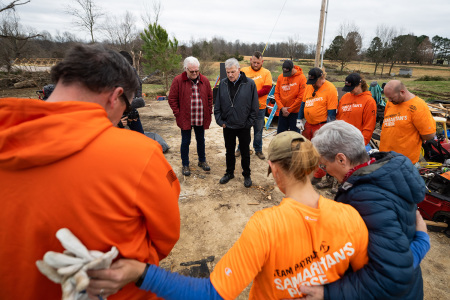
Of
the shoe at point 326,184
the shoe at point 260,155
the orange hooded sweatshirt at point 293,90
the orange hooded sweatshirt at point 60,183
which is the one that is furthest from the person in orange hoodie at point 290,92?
the orange hooded sweatshirt at point 60,183

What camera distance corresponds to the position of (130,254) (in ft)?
3.11

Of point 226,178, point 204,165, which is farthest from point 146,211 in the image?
point 204,165

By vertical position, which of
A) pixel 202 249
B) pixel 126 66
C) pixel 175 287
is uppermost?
pixel 126 66

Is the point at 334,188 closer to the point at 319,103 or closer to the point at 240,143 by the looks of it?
the point at 319,103

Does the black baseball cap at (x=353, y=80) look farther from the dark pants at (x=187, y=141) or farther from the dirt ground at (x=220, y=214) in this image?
the dark pants at (x=187, y=141)

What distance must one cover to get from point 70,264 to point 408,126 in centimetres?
415

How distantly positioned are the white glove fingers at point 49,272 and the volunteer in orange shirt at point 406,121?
4.15 m

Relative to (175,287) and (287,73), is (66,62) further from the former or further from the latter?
(287,73)

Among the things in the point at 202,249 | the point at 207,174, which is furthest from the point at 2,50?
the point at 202,249

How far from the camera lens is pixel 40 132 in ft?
2.51

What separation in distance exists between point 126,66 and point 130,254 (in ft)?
2.74

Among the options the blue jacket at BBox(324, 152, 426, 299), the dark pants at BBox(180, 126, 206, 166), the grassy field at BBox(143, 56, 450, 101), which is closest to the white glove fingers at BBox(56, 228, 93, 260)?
the blue jacket at BBox(324, 152, 426, 299)

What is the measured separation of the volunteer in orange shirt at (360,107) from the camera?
3.78 m

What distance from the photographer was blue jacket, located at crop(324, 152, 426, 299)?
3.49 ft
